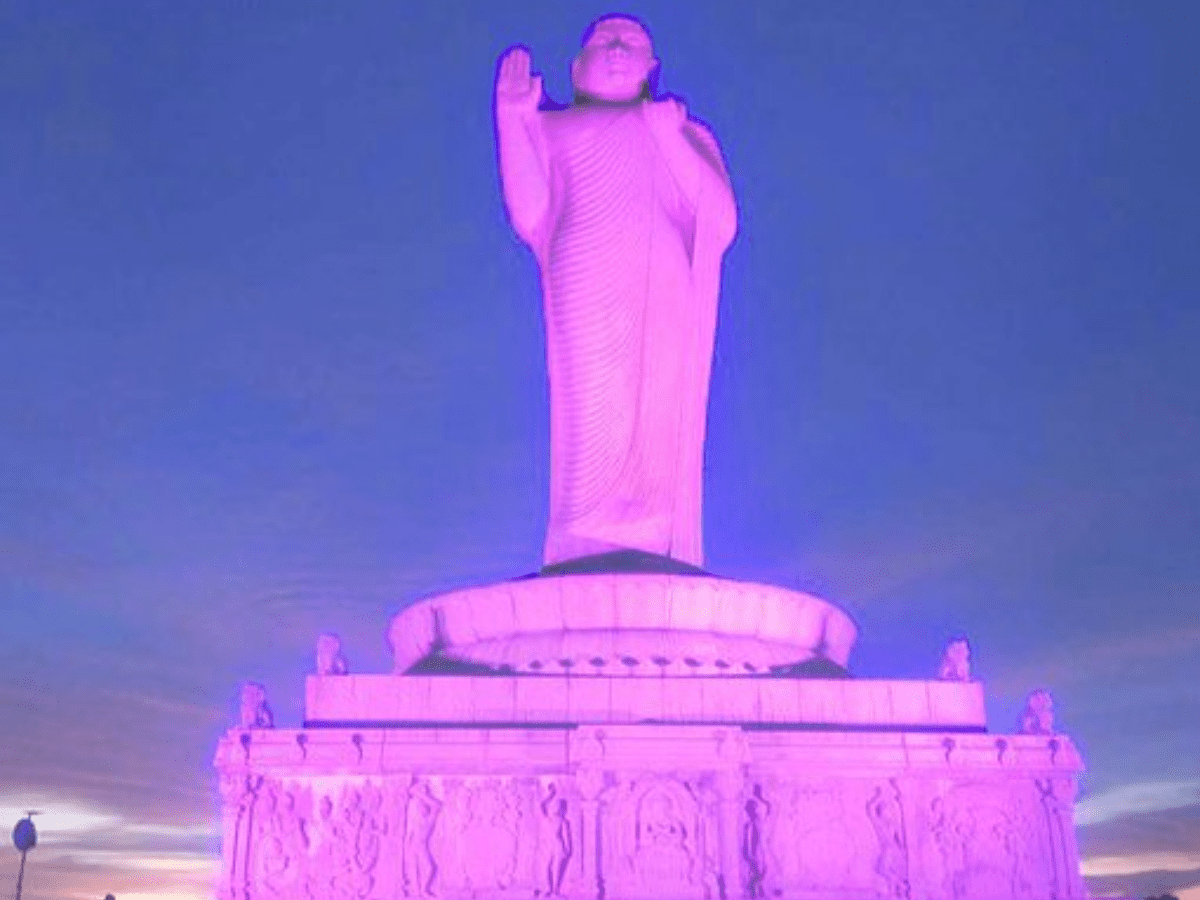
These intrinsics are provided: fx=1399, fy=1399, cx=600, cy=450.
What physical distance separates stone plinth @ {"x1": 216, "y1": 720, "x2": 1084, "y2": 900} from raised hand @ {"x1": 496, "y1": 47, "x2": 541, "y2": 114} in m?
9.56

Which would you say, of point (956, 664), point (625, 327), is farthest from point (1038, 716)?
point (625, 327)

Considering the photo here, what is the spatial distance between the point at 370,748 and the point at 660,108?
10.6m

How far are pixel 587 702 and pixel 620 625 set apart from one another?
140 centimetres

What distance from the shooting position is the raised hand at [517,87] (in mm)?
20234

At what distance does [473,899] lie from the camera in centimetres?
1420

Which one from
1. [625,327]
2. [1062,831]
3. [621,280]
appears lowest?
[1062,831]

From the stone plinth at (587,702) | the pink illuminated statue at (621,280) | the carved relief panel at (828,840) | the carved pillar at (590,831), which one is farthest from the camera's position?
the pink illuminated statue at (621,280)

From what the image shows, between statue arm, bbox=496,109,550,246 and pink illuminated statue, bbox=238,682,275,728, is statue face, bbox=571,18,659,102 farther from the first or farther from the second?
pink illuminated statue, bbox=238,682,275,728

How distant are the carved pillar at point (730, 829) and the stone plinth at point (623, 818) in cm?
2

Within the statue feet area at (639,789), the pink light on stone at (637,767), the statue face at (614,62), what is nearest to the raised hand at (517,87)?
the statue face at (614,62)

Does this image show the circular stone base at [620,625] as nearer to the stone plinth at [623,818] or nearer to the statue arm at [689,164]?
the stone plinth at [623,818]

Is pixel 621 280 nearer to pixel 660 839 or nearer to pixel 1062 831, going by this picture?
pixel 660 839

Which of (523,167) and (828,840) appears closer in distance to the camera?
(828,840)

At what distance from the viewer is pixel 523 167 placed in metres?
20.2
